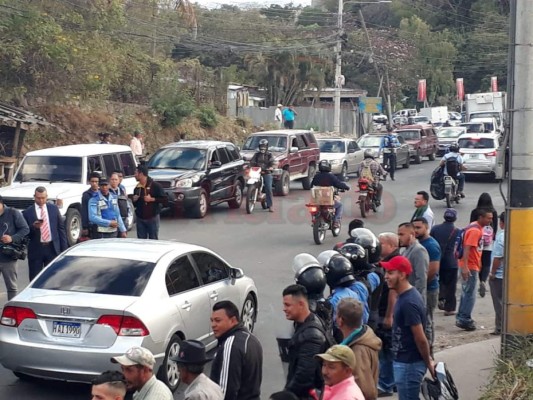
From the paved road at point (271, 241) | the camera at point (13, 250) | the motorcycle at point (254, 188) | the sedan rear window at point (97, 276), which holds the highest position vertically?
the sedan rear window at point (97, 276)

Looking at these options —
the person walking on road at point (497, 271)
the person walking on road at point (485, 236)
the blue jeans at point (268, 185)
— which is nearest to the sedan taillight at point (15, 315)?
the person walking on road at point (497, 271)

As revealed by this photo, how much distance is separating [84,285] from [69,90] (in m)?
22.1

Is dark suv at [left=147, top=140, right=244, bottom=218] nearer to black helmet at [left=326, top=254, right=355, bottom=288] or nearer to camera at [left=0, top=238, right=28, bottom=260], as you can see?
camera at [left=0, top=238, right=28, bottom=260]

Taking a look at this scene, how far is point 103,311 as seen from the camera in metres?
8.05

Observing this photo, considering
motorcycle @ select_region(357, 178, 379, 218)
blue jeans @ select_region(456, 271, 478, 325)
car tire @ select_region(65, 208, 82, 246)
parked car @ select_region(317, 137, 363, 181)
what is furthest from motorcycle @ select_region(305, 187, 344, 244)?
parked car @ select_region(317, 137, 363, 181)

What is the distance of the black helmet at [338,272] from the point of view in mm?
6949

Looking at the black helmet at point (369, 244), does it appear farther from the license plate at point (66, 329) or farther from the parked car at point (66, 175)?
the parked car at point (66, 175)

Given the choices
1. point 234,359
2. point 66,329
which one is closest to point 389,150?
point 66,329

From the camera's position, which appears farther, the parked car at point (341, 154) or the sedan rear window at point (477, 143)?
the sedan rear window at point (477, 143)

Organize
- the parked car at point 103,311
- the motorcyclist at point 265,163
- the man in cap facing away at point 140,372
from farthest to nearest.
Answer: the motorcyclist at point 265,163 → the parked car at point 103,311 → the man in cap facing away at point 140,372

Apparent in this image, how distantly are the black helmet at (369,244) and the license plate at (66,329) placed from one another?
9.36 ft

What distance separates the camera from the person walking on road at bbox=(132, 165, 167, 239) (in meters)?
14.7

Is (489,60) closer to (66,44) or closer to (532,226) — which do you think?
(66,44)

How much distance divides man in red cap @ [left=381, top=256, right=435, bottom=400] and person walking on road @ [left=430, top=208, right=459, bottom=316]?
472 cm
